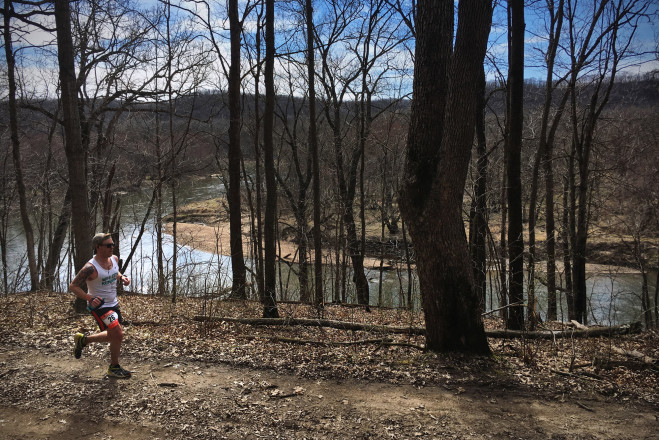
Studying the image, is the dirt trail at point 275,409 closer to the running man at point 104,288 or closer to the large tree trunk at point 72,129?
the running man at point 104,288

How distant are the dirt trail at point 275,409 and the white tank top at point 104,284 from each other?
96 cm

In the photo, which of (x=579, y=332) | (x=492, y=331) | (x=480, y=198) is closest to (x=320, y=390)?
(x=492, y=331)

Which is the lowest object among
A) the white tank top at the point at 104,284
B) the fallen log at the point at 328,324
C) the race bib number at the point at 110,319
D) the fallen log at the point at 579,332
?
the fallen log at the point at 579,332

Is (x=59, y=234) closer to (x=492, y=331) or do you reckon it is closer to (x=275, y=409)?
(x=275, y=409)

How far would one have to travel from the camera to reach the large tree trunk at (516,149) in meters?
7.79

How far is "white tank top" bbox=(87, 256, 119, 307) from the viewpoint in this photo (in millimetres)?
4719

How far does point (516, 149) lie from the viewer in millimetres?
7887

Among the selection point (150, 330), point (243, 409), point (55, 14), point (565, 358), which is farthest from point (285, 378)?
point (55, 14)

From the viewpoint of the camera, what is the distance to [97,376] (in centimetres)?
501

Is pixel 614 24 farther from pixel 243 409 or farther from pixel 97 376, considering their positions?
pixel 97 376

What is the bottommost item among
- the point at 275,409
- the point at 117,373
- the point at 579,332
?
the point at 579,332

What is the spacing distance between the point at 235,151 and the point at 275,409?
7.63 metres

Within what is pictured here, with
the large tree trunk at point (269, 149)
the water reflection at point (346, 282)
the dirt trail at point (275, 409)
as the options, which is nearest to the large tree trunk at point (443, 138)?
the dirt trail at point (275, 409)

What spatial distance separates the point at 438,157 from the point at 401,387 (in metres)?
2.70
